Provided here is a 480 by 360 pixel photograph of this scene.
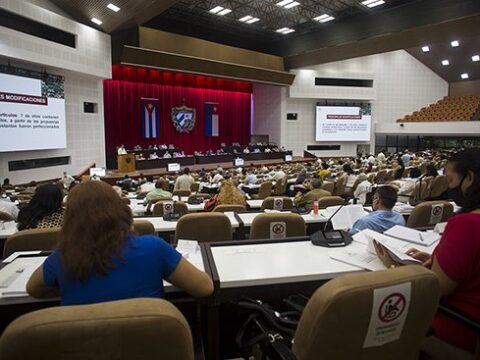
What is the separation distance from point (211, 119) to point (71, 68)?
8.62 meters

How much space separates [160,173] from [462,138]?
16888 mm

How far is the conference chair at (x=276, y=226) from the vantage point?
10.2ft

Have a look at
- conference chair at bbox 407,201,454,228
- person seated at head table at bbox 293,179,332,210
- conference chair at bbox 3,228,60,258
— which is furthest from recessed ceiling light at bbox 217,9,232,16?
conference chair at bbox 3,228,60,258

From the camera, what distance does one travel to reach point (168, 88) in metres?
16.7

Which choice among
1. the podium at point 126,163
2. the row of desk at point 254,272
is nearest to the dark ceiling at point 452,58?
the podium at point 126,163

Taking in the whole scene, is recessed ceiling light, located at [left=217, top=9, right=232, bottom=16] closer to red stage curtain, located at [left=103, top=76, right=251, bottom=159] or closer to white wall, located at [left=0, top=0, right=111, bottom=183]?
red stage curtain, located at [left=103, top=76, right=251, bottom=159]

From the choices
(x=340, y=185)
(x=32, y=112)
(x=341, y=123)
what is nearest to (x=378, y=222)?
(x=340, y=185)

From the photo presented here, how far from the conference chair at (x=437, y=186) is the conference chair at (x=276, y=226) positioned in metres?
5.05

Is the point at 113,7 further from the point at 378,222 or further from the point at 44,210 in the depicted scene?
the point at 378,222

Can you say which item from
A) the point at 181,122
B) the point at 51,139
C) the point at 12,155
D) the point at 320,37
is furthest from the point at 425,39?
the point at 12,155

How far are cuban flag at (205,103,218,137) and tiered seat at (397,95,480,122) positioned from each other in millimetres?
10231

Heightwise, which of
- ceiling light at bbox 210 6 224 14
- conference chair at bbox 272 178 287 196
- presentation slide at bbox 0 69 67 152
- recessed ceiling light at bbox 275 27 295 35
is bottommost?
conference chair at bbox 272 178 287 196

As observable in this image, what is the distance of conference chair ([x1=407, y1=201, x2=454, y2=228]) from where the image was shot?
3.69m

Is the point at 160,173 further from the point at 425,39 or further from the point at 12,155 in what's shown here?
the point at 425,39
